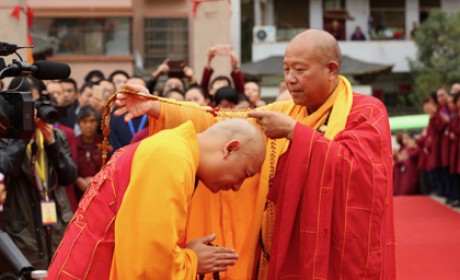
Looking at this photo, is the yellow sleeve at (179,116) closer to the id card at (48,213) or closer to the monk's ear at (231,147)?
the monk's ear at (231,147)

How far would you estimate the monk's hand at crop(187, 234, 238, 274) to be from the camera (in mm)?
3594

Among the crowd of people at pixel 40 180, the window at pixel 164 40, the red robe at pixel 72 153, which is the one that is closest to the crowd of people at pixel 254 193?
the crowd of people at pixel 40 180

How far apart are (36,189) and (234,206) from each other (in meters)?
2.27

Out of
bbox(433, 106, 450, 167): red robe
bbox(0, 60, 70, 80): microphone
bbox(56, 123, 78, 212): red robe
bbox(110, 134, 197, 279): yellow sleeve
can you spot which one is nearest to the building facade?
bbox(433, 106, 450, 167): red robe

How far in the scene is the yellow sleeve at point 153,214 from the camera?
330 cm

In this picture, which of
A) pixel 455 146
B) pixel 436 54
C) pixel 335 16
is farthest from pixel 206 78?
pixel 335 16

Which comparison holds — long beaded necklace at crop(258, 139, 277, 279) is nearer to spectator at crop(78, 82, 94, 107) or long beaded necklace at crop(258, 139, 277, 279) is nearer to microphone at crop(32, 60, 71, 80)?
microphone at crop(32, 60, 71, 80)

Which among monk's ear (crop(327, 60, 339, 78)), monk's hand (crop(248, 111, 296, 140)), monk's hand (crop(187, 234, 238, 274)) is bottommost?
monk's hand (crop(187, 234, 238, 274))

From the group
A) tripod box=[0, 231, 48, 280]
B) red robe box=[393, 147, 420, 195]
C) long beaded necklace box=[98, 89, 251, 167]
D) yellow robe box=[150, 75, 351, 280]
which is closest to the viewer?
tripod box=[0, 231, 48, 280]

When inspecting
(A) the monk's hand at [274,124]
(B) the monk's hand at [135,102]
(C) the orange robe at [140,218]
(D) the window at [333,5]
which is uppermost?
(D) the window at [333,5]

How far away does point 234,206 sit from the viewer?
4344 mm

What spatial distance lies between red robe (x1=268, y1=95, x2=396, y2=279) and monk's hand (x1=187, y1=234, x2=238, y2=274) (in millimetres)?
500

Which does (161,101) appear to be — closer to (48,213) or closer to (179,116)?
(179,116)

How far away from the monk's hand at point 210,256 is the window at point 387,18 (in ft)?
97.4
